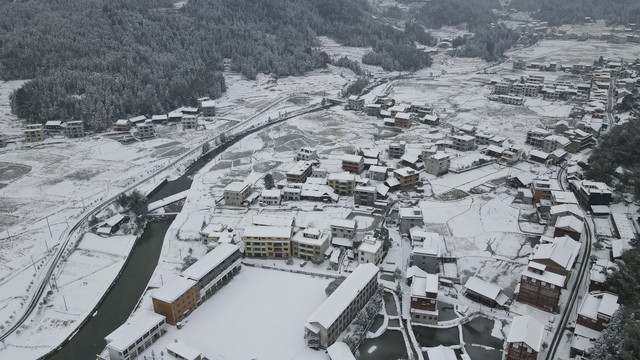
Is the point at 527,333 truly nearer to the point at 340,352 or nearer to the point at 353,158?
the point at 340,352

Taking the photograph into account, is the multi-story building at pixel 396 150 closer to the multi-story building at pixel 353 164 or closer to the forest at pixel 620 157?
the multi-story building at pixel 353 164

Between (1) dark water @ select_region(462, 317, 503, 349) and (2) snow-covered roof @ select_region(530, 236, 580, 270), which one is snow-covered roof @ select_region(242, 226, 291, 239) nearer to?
(1) dark water @ select_region(462, 317, 503, 349)

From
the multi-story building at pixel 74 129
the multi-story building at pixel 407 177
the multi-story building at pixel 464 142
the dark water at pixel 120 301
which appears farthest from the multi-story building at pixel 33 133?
the multi-story building at pixel 464 142

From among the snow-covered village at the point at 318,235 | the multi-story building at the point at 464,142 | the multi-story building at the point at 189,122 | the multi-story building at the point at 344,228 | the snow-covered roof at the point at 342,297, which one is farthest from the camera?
the multi-story building at the point at 189,122

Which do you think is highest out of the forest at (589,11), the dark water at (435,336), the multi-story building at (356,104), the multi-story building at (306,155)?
the forest at (589,11)

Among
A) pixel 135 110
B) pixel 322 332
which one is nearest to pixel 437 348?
pixel 322 332

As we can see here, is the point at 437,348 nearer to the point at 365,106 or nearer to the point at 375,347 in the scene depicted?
the point at 375,347

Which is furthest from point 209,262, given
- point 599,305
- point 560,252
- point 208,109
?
point 208,109

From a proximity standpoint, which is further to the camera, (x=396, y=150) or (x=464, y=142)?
(x=464, y=142)

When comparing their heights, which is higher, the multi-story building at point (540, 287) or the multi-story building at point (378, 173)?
the multi-story building at point (378, 173)
